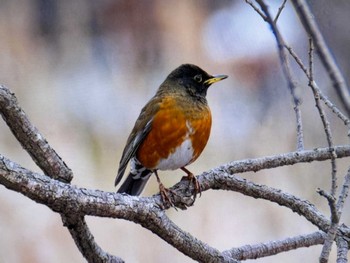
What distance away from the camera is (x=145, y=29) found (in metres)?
4.05

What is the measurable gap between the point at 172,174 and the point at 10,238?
0.90m

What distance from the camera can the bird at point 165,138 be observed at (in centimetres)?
Result: 252

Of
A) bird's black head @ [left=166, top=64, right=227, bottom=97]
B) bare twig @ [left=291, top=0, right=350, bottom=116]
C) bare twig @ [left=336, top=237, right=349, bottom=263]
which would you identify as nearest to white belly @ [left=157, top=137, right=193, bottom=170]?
bird's black head @ [left=166, top=64, right=227, bottom=97]

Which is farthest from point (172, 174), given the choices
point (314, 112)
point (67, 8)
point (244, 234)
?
point (67, 8)

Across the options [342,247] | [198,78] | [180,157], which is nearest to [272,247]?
[342,247]

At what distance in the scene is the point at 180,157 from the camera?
99.3 inches

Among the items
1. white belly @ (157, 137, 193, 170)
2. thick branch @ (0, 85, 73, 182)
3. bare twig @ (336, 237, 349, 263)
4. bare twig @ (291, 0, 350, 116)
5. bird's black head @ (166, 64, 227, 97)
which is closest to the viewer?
bare twig @ (291, 0, 350, 116)

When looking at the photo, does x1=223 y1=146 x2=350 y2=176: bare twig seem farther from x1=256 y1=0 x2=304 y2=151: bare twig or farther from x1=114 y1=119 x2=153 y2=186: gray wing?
x1=114 y1=119 x2=153 y2=186: gray wing

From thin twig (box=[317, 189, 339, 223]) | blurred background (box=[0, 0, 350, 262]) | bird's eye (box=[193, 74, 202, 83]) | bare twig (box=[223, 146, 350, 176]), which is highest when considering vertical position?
blurred background (box=[0, 0, 350, 262])

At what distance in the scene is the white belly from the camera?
2.51m

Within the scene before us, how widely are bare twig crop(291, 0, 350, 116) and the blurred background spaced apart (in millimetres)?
2694

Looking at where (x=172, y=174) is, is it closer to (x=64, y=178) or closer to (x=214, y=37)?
(x=214, y=37)

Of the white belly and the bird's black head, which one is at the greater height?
the bird's black head

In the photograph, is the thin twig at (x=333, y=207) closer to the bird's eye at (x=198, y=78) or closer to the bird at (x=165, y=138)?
the bird at (x=165, y=138)
